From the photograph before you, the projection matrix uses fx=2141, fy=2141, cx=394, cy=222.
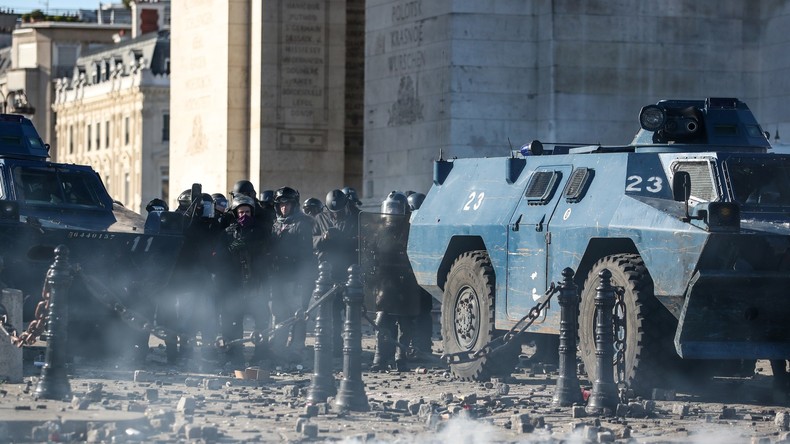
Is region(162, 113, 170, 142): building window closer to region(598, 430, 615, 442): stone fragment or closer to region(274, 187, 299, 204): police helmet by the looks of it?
region(274, 187, 299, 204): police helmet

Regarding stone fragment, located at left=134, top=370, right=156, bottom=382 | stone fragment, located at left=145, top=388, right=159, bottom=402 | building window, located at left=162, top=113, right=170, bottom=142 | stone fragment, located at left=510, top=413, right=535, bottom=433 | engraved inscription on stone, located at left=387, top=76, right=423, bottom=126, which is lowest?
stone fragment, located at left=510, top=413, right=535, bottom=433

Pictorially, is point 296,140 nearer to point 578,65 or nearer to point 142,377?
point 578,65

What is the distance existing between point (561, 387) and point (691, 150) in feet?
9.56

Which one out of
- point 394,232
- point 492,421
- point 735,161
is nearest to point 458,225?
point 394,232

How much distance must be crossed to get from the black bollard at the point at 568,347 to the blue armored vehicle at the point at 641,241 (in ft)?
1.88

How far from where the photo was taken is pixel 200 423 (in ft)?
45.6

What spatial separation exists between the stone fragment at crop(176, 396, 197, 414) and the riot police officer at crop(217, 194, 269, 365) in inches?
181

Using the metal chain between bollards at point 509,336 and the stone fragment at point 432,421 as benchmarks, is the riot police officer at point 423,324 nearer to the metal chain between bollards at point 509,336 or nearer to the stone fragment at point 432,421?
the metal chain between bollards at point 509,336

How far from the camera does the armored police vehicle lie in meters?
19.1

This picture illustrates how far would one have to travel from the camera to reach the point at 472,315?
61.2 ft

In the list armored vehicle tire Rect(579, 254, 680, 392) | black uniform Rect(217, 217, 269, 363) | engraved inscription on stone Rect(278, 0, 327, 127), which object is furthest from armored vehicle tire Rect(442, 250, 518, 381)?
engraved inscription on stone Rect(278, 0, 327, 127)

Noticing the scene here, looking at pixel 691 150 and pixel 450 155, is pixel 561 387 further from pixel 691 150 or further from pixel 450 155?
pixel 450 155

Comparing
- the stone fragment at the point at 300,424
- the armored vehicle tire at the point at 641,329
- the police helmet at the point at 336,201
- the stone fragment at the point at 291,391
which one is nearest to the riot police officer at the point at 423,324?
the police helmet at the point at 336,201

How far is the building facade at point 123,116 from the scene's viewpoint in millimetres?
82125
